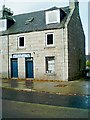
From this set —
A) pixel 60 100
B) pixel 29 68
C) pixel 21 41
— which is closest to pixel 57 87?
pixel 60 100

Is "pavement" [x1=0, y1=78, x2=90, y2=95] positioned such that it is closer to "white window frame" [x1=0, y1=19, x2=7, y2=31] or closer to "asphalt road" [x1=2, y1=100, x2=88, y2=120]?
"asphalt road" [x1=2, y1=100, x2=88, y2=120]

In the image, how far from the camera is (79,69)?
27.5 metres

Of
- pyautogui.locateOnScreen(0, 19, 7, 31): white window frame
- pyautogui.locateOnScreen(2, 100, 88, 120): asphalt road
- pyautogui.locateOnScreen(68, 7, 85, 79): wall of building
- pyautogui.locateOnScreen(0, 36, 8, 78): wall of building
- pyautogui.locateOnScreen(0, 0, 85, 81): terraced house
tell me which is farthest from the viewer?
pyautogui.locateOnScreen(0, 19, 7, 31): white window frame

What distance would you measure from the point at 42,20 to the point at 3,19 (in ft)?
18.8

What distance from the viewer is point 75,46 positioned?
2575cm

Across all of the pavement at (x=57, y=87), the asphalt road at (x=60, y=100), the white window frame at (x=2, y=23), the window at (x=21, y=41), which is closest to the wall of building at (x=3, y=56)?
the white window frame at (x=2, y=23)

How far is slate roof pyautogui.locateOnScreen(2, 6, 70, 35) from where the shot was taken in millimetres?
23875

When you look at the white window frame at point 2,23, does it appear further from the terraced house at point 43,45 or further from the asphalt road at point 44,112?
the asphalt road at point 44,112

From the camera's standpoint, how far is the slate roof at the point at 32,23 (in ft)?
78.3

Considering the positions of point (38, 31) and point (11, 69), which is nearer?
point (38, 31)

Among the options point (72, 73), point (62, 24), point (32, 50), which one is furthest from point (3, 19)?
point (72, 73)

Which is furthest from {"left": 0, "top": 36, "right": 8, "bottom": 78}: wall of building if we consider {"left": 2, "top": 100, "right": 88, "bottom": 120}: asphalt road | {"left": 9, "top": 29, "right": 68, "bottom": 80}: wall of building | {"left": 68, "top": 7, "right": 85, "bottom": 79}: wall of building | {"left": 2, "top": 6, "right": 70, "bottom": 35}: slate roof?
{"left": 2, "top": 100, "right": 88, "bottom": 120}: asphalt road

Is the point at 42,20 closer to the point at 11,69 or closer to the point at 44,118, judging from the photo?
the point at 11,69

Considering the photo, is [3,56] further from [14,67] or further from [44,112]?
[44,112]
